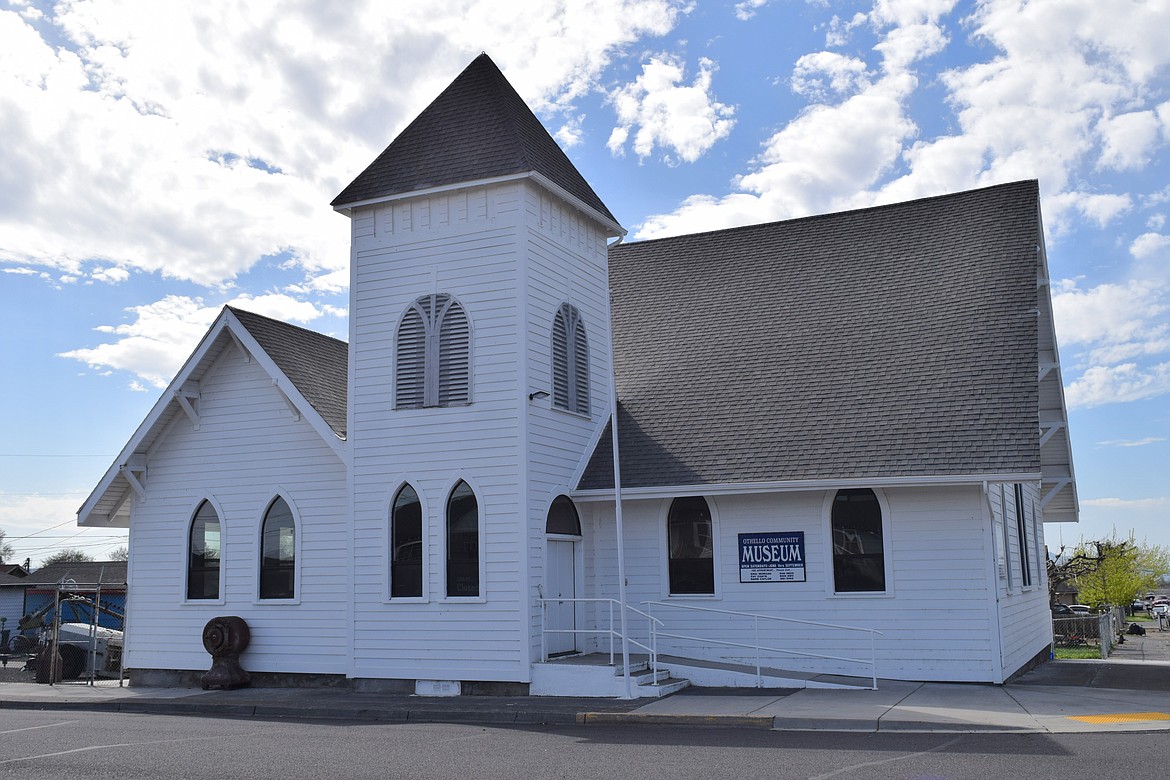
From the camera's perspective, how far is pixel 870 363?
19094 millimetres

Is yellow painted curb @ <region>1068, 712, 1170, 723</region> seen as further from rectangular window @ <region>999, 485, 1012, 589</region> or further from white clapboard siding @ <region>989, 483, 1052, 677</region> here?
rectangular window @ <region>999, 485, 1012, 589</region>

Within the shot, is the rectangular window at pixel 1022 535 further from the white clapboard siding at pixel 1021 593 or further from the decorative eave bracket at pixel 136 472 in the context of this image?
the decorative eave bracket at pixel 136 472

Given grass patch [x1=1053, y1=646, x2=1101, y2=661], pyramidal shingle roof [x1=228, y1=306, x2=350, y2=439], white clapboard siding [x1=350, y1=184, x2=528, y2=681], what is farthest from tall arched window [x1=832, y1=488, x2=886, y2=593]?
grass patch [x1=1053, y1=646, x2=1101, y2=661]

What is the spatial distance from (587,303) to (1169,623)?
63883 mm

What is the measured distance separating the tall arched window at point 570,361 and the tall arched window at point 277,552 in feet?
18.1

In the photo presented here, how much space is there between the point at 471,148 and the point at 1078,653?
21.7 meters

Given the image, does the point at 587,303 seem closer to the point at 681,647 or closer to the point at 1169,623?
the point at 681,647

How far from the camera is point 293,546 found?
63.9 feet

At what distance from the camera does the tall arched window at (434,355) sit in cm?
1773

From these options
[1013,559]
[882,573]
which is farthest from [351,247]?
[1013,559]

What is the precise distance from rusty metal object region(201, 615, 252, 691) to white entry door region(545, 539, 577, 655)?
19.2 feet

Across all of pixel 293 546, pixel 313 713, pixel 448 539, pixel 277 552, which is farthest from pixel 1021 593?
pixel 277 552

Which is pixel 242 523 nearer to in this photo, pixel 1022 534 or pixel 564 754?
pixel 564 754

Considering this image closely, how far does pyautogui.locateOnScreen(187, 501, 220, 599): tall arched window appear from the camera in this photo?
20.2m
